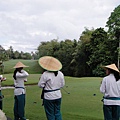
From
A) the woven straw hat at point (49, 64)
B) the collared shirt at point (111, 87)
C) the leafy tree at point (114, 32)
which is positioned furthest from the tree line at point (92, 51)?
the collared shirt at point (111, 87)

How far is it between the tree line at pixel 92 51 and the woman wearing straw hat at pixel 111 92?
29.3 metres

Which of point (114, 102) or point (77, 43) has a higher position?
point (77, 43)

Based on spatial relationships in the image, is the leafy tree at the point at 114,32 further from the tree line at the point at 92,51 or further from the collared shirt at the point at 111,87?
the collared shirt at the point at 111,87

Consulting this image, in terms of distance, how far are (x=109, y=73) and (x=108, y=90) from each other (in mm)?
326

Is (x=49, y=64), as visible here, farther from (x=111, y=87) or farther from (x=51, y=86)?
(x=111, y=87)

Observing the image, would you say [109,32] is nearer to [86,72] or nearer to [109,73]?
[86,72]

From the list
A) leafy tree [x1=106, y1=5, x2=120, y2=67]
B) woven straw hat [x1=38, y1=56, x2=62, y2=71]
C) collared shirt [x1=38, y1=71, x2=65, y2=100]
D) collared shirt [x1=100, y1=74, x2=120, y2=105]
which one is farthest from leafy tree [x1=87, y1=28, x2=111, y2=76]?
collared shirt [x1=100, y1=74, x2=120, y2=105]

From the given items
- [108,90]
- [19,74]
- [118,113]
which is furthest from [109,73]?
[19,74]

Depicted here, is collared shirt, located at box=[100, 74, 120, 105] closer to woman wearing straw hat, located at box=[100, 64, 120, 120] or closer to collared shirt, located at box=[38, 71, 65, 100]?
woman wearing straw hat, located at box=[100, 64, 120, 120]

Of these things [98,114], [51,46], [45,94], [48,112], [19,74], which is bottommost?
[98,114]

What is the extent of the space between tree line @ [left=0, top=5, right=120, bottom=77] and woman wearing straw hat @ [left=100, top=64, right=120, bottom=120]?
1153 inches

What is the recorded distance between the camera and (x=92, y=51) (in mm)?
37625

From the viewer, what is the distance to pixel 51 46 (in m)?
48.0

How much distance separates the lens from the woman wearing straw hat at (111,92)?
Answer: 182 inches
